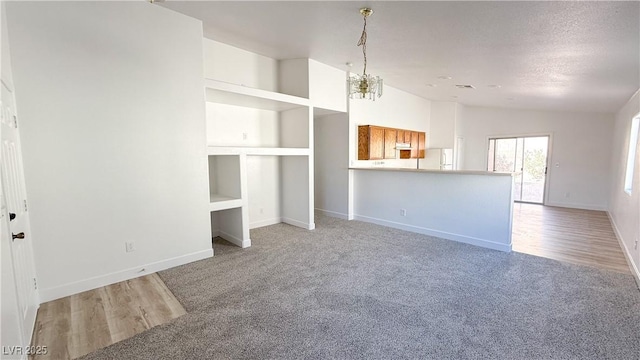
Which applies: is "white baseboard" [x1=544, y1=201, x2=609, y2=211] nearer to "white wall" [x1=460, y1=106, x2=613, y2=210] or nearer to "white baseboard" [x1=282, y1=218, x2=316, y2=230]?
"white wall" [x1=460, y1=106, x2=613, y2=210]

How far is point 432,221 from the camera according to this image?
4.76 m

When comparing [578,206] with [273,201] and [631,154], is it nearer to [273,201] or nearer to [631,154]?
[631,154]

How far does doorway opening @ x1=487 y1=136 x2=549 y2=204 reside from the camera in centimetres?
778

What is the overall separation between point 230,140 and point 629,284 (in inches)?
211

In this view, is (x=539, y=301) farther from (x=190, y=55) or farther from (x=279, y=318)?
(x=190, y=55)

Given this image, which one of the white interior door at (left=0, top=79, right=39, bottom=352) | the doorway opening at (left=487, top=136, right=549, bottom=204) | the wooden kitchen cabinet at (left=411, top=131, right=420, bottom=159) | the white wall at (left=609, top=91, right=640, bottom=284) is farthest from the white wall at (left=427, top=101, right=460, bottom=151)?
the white interior door at (left=0, top=79, right=39, bottom=352)

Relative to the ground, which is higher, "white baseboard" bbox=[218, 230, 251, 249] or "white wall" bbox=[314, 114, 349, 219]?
"white wall" bbox=[314, 114, 349, 219]

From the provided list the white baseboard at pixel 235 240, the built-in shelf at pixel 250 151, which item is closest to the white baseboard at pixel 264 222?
the white baseboard at pixel 235 240

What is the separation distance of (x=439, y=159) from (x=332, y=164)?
3820mm

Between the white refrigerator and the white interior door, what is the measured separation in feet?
27.0

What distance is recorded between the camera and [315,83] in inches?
199

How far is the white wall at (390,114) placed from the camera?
5859 millimetres

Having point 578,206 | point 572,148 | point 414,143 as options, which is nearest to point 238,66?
point 414,143

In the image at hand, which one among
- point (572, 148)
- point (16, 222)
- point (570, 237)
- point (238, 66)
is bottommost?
point (570, 237)
